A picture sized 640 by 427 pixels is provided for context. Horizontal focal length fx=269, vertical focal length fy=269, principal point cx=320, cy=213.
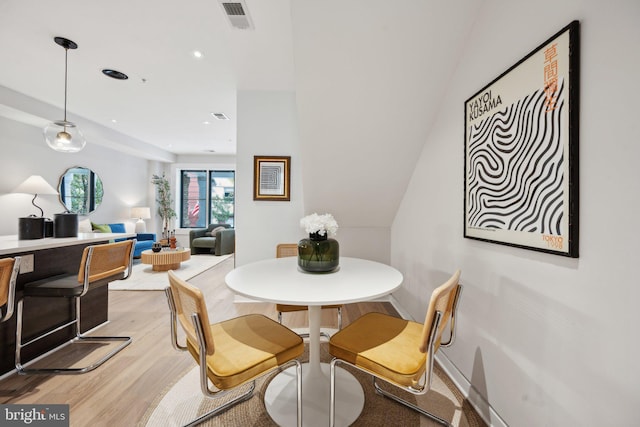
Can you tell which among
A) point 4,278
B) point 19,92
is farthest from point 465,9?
point 19,92

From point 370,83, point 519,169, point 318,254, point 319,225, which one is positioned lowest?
point 318,254

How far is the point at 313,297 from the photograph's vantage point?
1.20m

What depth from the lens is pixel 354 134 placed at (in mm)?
2295

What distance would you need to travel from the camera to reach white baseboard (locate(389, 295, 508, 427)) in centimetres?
137

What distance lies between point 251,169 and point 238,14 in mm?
1599

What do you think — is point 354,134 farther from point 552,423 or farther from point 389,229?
point 552,423

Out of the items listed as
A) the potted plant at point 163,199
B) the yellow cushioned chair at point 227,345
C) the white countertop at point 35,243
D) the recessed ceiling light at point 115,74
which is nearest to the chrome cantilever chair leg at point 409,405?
the yellow cushioned chair at point 227,345

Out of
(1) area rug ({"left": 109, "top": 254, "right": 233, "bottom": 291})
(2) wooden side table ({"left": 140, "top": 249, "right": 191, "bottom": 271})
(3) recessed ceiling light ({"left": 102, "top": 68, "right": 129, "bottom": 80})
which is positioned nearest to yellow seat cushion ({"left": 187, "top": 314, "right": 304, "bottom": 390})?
(1) area rug ({"left": 109, "top": 254, "right": 233, "bottom": 291})

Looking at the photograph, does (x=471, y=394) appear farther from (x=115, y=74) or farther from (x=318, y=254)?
(x=115, y=74)

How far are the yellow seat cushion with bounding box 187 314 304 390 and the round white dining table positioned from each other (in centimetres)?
24

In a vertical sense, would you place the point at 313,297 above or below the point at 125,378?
above

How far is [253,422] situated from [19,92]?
201 inches

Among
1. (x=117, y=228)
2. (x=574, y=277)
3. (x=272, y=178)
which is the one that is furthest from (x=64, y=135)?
(x=574, y=277)

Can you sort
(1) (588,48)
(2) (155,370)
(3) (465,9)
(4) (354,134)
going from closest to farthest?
1. (1) (588,48)
2. (3) (465,9)
3. (2) (155,370)
4. (4) (354,134)
